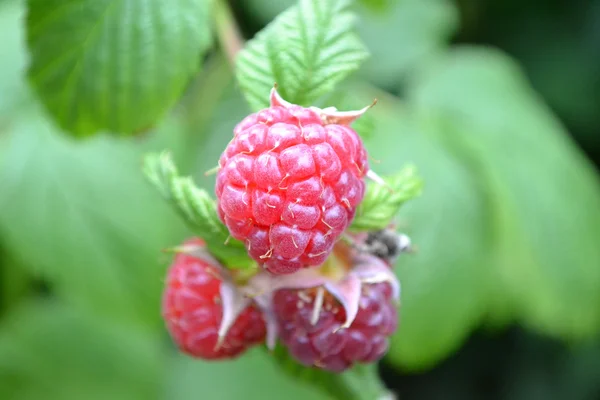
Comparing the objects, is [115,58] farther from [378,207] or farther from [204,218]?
[378,207]

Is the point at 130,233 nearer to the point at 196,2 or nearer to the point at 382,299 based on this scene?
the point at 196,2

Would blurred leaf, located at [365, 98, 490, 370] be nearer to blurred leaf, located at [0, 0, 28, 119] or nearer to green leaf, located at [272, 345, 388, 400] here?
green leaf, located at [272, 345, 388, 400]

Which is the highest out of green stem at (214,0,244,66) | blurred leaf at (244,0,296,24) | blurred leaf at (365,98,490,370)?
green stem at (214,0,244,66)

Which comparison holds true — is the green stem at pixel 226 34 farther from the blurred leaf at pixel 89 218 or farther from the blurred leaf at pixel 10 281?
the blurred leaf at pixel 10 281

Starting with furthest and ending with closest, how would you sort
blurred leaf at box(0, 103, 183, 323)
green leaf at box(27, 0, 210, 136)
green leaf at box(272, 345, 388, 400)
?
blurred leaf at box(0, 103, 183, 323) < green leaf at box(27, 0, 210, 136) < green leaf at box(272, 345, 388, 400)

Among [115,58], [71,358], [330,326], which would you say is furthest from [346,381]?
[71,358]

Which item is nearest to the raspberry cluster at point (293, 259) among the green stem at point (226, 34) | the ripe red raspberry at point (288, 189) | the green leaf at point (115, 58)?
the ripe red raspberry at point (288, 189)

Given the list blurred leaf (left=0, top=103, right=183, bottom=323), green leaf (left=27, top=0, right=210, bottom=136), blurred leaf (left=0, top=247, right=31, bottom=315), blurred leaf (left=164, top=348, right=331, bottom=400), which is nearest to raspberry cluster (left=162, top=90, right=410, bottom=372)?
green leaf (left=27, top=0, right=210, bottom=136)
